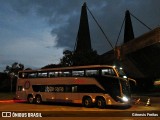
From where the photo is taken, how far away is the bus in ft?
90.6

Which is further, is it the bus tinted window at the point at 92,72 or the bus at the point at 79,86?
the bus tinted window at the point at 92,72

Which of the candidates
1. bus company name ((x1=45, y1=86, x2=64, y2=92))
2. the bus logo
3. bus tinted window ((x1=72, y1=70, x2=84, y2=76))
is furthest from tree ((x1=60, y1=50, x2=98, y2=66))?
bus tinted window ((x1=72, y1=70, x2=84, y2=76))

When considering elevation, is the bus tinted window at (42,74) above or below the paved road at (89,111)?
above

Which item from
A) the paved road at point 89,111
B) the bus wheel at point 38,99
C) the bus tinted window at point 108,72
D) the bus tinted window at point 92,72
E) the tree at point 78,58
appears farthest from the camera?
the tree at point 78,58

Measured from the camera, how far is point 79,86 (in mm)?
29844

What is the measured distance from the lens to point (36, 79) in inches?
1336

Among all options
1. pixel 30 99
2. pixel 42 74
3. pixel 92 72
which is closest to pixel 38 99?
pixel 30 99

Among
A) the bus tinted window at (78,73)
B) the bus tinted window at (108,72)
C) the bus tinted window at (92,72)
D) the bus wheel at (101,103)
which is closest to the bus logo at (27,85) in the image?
the bus tinted window at (78,73)

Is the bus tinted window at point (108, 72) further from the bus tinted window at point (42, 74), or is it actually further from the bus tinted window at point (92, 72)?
the bus tinted window at point (42, 74)

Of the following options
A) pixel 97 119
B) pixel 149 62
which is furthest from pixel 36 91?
pixel 149 62

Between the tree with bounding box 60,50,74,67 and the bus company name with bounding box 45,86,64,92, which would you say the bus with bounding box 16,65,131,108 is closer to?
the bus company name with bounding box 45,86,64,92

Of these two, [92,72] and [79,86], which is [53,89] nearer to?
[79,86]

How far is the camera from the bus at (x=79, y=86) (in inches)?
1088

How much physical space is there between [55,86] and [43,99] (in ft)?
7.84
